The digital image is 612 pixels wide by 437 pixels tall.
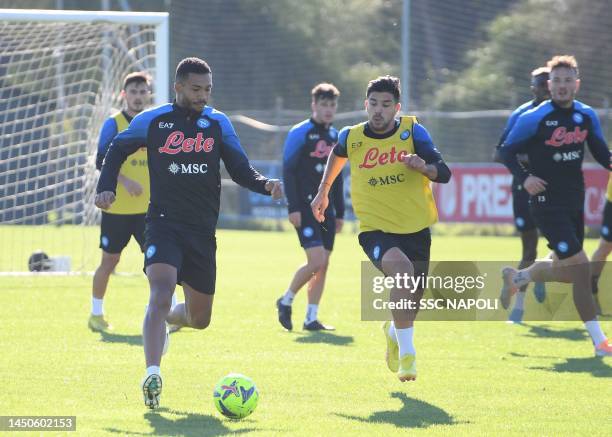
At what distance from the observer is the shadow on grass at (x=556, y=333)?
34.3 feet

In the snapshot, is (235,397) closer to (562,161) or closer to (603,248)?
(562,161)

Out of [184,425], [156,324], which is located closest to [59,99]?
[156,324]

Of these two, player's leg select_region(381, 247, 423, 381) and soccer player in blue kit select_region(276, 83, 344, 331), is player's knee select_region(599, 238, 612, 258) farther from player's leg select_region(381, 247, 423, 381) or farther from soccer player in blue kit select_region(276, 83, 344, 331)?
player's leg select_region(381, 247, 423, 381)

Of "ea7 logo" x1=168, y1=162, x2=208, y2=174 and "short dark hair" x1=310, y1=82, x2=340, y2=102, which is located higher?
"short dark hair" x1=310, y1=82, x2=340, y2=102

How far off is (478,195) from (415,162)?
17.2m

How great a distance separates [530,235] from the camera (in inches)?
460

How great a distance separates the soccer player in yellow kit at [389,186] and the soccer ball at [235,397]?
1.53 meters

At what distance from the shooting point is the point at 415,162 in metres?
7.38

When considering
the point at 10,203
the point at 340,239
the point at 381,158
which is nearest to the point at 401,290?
the point at 381,158

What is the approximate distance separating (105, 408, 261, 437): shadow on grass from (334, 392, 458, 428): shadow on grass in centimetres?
75

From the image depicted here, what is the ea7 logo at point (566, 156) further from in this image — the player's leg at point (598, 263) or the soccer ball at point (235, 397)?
the soccer ball at point (235, 397)

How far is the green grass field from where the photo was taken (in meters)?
6.36

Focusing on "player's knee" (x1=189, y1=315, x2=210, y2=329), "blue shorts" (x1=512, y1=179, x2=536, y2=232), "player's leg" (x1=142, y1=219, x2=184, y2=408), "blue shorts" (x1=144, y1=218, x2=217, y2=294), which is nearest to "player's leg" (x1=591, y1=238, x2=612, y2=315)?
"blue shorts" (x1=512, y1=179, x2=536, y2=232)

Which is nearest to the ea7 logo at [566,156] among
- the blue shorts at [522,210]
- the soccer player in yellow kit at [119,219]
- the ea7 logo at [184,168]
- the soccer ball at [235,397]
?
the blue shorts at [522,210]
